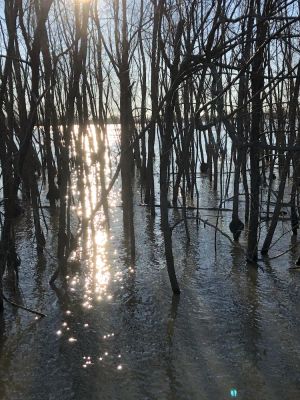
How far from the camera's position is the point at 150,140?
424cm

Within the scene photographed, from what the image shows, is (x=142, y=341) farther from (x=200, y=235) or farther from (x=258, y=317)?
(x=200, y=235)

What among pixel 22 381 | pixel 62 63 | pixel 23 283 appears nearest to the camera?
pixel 22 381

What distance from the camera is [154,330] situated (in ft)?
7.87

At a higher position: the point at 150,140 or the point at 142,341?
the point at 150,140

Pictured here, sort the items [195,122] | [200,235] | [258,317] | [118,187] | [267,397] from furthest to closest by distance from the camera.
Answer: [118,187]
[200,235]
[258,317]
[195,122]
[267,397]

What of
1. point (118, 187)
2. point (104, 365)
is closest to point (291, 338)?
point (104, 365)

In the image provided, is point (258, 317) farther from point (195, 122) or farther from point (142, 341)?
point (195, 122)

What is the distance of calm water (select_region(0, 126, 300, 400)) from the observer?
192 cm

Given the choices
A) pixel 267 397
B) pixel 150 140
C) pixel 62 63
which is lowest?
pixel 267 397

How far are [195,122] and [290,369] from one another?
1144 millimetres

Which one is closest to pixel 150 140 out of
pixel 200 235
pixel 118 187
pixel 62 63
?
pixel 200 235

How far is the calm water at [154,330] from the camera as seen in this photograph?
1.92 metres

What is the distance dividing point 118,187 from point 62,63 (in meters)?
2.70

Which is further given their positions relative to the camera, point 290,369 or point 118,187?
point 118,187
